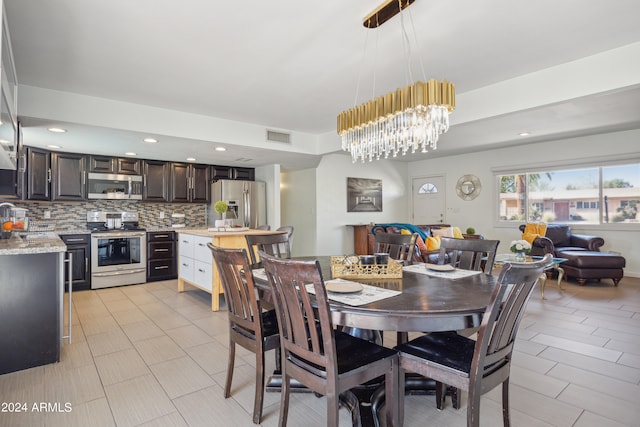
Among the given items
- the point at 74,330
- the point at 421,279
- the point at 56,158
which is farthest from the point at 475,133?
the point at 56,158

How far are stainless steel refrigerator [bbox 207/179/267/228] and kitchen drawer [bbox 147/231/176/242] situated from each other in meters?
0.87

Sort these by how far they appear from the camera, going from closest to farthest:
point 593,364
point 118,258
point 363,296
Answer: point 363,296, point 593,364, point 118,258

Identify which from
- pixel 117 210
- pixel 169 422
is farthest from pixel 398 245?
pixel 117 210

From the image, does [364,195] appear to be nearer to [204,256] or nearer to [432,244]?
[432,244]

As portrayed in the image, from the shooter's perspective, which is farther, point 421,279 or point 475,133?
point 475,133

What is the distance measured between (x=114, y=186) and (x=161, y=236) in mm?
1108

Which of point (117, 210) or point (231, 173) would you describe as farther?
point (231, 173)

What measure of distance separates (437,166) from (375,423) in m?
7.21

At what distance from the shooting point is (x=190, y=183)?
6.14 metres

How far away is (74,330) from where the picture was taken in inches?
125

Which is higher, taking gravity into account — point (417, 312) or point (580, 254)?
point (417, 312)

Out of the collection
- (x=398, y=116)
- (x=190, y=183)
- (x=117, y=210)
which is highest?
(x=398, y=116)

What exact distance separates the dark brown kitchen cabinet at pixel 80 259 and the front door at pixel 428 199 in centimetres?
684

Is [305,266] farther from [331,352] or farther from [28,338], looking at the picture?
[28,338]
